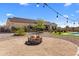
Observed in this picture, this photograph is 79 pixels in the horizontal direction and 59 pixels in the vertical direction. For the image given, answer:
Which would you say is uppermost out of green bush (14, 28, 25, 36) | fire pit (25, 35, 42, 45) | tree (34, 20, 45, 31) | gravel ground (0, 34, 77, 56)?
tree (34, 20, 45, 31)

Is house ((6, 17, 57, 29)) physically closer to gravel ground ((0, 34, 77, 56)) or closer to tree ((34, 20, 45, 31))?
tree ((34, 20, 45, 31))

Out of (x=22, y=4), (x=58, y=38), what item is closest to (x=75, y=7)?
(x=58, y=38)

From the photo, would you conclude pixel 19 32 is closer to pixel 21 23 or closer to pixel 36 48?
pixel 21 23

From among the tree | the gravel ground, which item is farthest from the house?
the gravel ground

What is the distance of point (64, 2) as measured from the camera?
2.43 metres

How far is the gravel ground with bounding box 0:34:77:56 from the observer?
245 cm

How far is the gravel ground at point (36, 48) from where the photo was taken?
96.6 inches

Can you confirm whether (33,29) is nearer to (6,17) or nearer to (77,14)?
(6,17)

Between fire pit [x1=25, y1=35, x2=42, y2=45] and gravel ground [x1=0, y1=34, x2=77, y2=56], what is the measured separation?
1.6 inches

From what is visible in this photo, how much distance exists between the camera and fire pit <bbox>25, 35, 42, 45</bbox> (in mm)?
2494

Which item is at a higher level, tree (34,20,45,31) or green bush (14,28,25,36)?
tree (34,20,45,31)

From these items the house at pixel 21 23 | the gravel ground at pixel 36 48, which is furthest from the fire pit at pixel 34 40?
the house at pixel 21 23

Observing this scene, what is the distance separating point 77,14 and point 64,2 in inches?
8.9

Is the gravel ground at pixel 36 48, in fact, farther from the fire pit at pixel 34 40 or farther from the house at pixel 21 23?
the house at pixel 21 23
